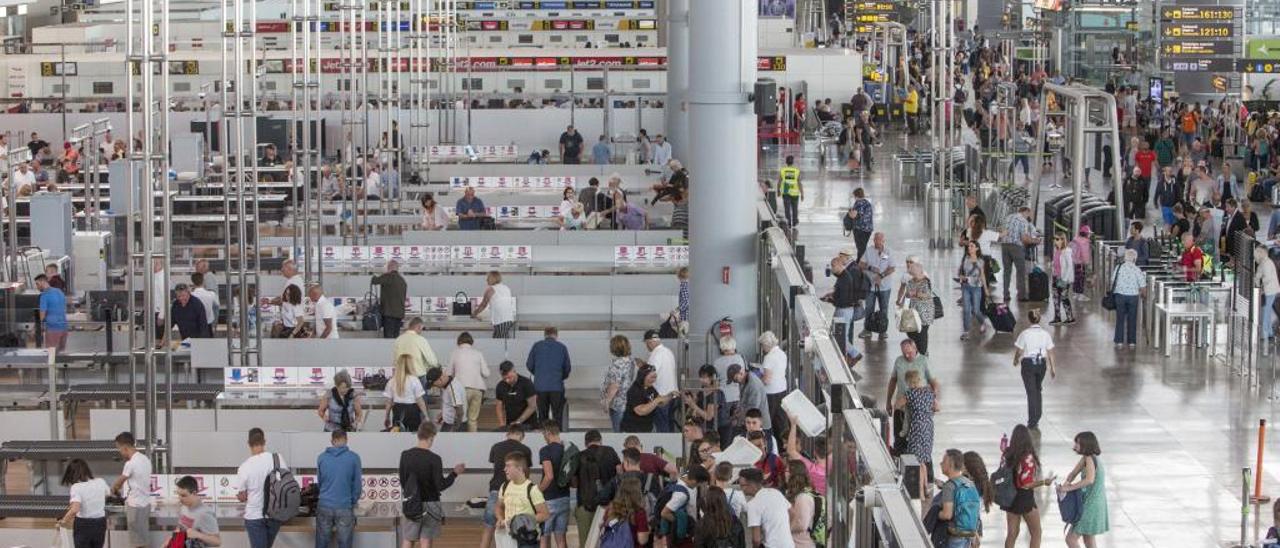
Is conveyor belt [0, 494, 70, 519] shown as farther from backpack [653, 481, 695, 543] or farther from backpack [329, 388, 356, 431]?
backpack [653, 481, 695, 543]

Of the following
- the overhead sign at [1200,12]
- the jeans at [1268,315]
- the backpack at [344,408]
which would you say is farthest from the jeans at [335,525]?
the overhead sign at [1200,12]

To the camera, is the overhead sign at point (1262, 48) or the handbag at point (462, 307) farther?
the overhead sign at point (1262, 48)

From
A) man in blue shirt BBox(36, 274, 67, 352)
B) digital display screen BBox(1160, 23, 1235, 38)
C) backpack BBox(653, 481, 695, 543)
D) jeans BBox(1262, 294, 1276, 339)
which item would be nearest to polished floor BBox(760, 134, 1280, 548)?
jeans BBox(1262, 294, 1276, 339)

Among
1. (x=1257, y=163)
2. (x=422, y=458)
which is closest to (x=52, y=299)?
(x=422, y=458)

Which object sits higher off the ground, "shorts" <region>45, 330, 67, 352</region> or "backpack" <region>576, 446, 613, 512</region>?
"shorts" <region>45, 330, 67, 352</region>

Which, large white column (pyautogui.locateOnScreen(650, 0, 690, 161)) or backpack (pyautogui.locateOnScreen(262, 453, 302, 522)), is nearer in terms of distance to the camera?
backpack (pyautogui.locateOnScreen(262, 453, 302, 522))

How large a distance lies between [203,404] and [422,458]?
538cm

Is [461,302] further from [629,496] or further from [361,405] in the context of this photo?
[629,496]

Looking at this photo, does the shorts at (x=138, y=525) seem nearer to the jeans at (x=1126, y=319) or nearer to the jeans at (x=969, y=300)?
the jeans at (x=969, y=300)

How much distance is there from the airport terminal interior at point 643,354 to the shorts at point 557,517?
4.8 inches

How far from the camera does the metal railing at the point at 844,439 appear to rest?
10477 millimetres

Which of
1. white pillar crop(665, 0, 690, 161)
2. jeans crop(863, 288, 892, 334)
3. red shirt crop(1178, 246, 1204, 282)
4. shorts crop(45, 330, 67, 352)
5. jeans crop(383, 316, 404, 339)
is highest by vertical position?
white pillar crop(665, 0, 690, 161)

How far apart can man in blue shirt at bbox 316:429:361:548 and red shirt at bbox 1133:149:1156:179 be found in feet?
78.5

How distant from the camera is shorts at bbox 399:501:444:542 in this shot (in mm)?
15266
